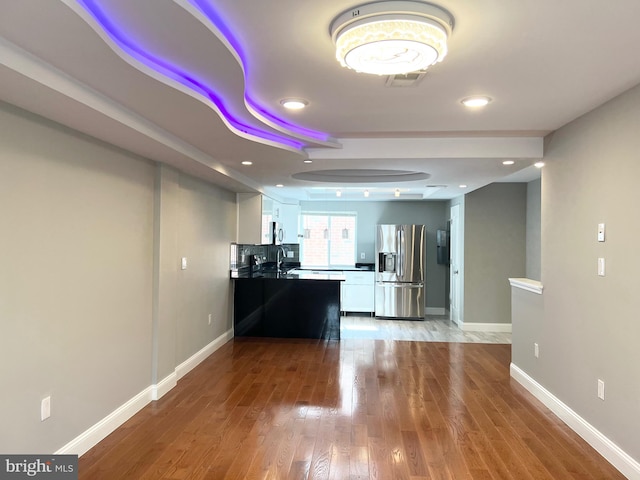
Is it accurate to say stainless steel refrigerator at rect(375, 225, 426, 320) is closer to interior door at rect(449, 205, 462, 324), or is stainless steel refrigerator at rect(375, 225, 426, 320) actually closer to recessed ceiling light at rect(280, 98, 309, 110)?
interior door at rect(449, 205, 462, 324)

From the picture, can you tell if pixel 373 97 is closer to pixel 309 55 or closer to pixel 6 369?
pixel 309 55

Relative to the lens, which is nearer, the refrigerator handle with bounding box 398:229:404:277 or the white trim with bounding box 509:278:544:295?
the white trim with bounding box 509:278:544:295

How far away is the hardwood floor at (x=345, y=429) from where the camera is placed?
102 inches

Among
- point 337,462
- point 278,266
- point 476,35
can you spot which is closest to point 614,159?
point 476,35

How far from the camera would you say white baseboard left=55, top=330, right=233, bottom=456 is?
2701 mm

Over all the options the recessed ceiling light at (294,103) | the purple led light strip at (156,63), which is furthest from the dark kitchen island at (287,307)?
the recessed ceiling light at (294,103)

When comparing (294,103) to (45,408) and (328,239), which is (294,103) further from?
(328,239)

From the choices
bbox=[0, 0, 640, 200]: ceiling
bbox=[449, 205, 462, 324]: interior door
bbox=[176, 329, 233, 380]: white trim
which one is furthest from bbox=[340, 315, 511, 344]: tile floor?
bbox=[0, 0, 640, 200]: ceiling

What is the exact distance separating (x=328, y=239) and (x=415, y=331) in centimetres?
291

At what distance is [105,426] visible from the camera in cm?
299

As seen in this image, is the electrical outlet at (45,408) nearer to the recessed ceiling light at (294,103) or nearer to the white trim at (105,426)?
the white trim at (105,426)

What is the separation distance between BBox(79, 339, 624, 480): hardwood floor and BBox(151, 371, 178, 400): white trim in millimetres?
67

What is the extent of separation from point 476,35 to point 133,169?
261 cm

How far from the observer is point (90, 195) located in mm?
2812
